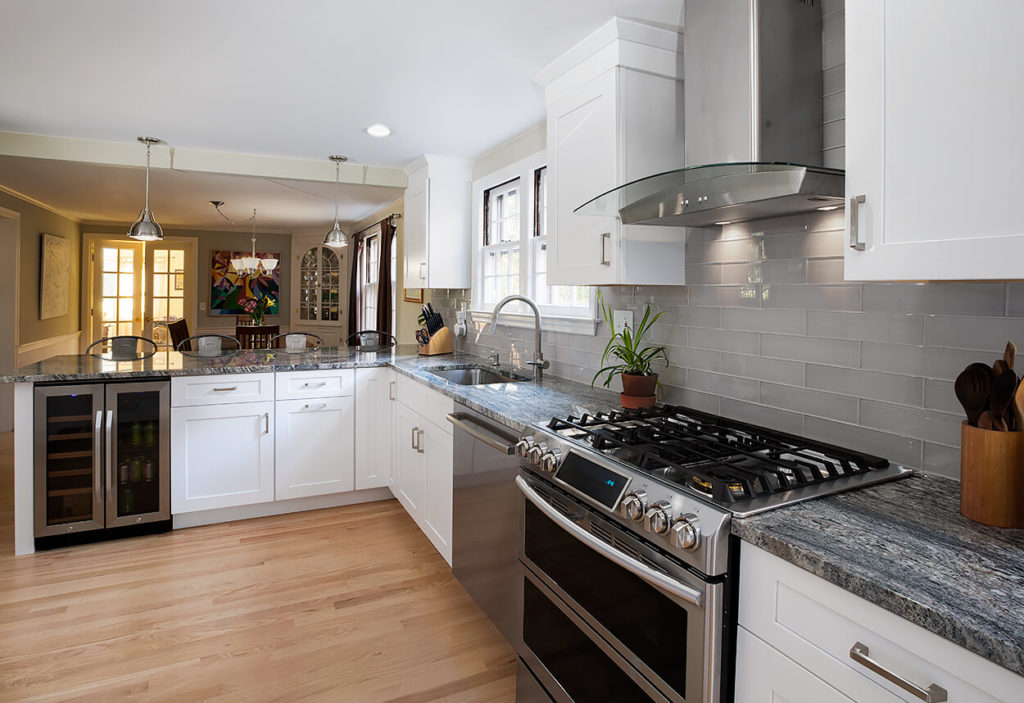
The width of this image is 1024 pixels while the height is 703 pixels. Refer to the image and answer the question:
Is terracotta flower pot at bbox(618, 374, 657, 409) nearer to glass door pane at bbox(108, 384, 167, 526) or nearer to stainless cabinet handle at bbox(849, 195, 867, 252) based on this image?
stainless cabinet handle at bbox(849, 195, 867, 252)

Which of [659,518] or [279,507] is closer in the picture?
[659,518]

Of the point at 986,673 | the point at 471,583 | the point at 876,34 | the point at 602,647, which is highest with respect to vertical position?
the point at 876,34

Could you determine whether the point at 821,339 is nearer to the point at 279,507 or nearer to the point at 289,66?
the point at 289,66

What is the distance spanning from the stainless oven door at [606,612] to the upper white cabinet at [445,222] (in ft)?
8.30

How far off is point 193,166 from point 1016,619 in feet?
15.5

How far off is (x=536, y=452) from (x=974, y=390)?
1056 mm

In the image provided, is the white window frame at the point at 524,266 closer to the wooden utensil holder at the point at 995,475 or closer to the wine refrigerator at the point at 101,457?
the wooden utensil holder at the point at 995,475

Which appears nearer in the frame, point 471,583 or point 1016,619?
point 1016,619

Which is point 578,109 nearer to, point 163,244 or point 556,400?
point 556,400

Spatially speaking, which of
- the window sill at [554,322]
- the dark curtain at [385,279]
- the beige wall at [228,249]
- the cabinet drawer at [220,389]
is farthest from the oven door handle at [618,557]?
the beige wall at [228,249]

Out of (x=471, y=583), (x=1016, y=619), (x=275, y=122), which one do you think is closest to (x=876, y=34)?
(x=1016, y=619)

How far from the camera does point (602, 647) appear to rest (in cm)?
148

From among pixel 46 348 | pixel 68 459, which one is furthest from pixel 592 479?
pixel 46 348

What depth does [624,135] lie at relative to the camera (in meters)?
2.08
